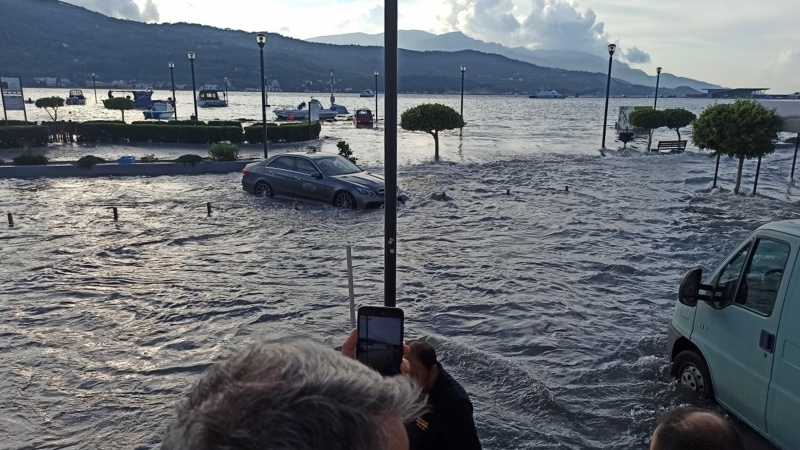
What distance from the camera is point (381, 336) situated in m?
2.65

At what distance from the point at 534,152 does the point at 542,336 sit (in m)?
27.7

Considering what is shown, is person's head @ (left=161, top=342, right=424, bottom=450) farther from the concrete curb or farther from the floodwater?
the concrete curb

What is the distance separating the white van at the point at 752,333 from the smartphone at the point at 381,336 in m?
3.18

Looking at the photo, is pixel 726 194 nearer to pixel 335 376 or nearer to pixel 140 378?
pixel 140 378

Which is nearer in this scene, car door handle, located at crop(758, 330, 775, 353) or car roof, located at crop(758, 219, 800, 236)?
car door handle, located at crop(758, 330, 775, 353)

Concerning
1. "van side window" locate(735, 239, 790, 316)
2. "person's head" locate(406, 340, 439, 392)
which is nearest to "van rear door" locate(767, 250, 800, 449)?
"van side window" locate(735, 239, 790, 316)

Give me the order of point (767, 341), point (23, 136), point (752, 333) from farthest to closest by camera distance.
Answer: point (23, 136) → point (752, 333) → point (767, 341)

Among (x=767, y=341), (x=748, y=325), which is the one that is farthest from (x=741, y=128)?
(x=767, y=341)

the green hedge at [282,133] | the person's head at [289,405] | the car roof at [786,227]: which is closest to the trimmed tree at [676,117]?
the green hedge at [282,133]

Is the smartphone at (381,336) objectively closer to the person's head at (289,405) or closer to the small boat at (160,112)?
the person's head at (289,405)

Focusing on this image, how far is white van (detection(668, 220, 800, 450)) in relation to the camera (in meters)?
4.31

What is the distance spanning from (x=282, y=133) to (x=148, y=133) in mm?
7409

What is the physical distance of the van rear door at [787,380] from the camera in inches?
164

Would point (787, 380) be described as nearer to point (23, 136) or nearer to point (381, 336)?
point (381, 336)
